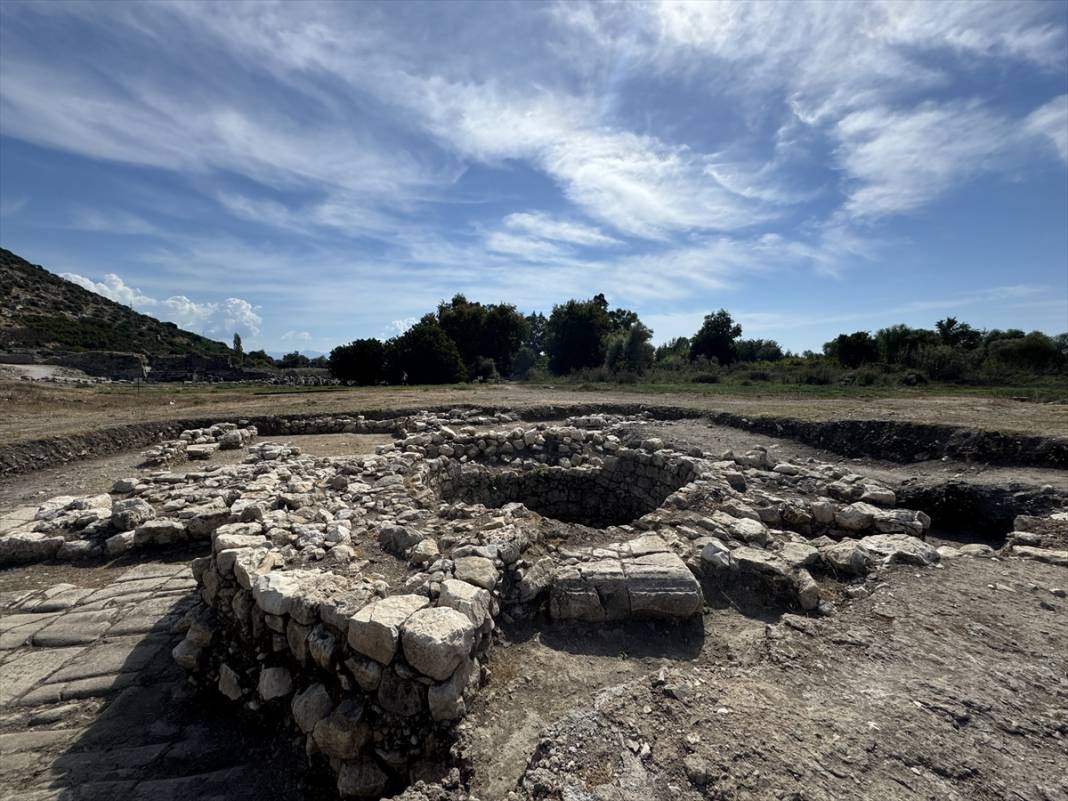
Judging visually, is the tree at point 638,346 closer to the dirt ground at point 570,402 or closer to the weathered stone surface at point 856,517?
the dirt ground at point 570,402

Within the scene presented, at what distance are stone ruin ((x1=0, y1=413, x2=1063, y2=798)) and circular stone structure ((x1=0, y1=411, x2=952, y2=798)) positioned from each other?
2cm

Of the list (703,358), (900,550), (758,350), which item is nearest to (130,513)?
(900,550)

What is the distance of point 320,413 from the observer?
1242 cm

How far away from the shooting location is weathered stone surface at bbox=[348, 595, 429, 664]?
2919 mm

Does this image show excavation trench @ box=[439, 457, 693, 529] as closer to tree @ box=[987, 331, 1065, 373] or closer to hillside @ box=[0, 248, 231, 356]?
tree @ box=[987, 331, 1065, 373]

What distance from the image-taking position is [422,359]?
98.9ft

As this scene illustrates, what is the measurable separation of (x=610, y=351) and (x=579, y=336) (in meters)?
3.13

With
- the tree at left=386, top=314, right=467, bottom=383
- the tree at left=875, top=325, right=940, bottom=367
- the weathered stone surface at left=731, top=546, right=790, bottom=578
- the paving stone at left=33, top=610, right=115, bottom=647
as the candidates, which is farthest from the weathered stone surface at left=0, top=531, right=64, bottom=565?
the tree at left=875, top=325, right=940, bottom=367

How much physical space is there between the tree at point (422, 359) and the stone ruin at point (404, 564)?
2221 cm

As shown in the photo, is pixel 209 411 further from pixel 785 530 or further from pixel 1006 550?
pixel 1006 550

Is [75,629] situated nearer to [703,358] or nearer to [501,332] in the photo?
[703,358]

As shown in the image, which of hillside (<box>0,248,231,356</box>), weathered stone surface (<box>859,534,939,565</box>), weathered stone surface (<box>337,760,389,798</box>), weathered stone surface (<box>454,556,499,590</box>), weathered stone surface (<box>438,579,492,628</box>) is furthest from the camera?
hillside (<box>0,248,231,356</box>)

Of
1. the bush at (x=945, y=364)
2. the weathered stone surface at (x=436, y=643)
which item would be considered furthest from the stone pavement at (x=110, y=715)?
the bush at (x=945, y=364)

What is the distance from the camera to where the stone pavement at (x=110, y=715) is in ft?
10.2
